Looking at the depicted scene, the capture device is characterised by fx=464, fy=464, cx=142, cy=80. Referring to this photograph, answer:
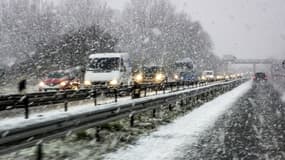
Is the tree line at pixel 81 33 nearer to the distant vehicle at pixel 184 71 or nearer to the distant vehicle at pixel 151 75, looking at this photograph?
the distant vehicle at pixel 184 71

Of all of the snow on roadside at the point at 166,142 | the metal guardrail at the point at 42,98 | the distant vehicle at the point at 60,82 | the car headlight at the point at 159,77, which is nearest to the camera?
the snow on roadside at the point at 166,142

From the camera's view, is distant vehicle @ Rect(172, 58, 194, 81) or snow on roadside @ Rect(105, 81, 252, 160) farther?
distant vehicle @ Rect(172, 58, 194, 81)

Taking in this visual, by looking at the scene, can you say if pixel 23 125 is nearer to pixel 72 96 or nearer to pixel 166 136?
pixel 166 136

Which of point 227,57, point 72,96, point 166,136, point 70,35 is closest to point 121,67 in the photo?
point 72,96

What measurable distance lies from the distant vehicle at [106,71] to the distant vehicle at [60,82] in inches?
79.2

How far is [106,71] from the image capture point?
2739cm

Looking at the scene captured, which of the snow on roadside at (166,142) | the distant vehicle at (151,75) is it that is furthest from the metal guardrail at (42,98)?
the distant vehicle at (151,75)

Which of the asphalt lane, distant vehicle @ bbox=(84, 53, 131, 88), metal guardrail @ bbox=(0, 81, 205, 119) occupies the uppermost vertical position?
distant vehicle @ bbox=(84, 53, 131, 88)

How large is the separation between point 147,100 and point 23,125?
7398 mm

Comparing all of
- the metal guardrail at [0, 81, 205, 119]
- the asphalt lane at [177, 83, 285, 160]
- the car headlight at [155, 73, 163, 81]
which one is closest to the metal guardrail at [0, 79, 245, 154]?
the asphalt lane at [177, 83, 285, 160]

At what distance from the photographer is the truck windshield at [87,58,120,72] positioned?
1083 inches

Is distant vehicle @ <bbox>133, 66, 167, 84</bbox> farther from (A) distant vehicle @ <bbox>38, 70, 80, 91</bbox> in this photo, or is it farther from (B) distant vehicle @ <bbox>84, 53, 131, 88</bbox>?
(B) distant vehicle @ <bbox>84, 53, 131, 88</bbox>

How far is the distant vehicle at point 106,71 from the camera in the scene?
27.2 metres

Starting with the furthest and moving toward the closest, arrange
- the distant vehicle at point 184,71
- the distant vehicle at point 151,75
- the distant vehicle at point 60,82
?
the distant vehicle at point 184,71 < the distant vehicle at point 151,75 < the distant vehicle at point 60,82
